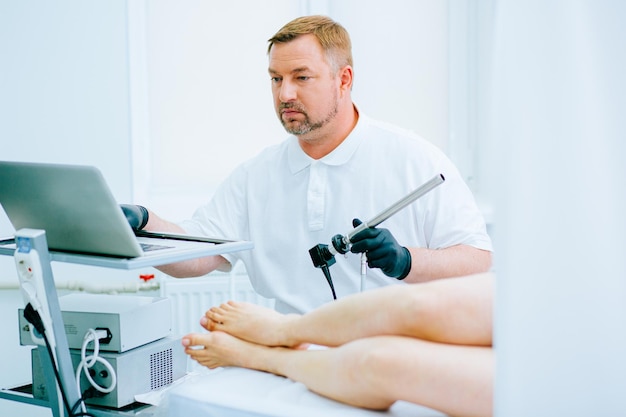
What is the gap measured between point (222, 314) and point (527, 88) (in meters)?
0.91

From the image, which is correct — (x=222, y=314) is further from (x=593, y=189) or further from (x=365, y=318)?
(x=593, y=189)

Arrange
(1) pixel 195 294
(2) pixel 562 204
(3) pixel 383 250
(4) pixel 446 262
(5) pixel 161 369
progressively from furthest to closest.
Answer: (1) pixel 195 294
(4) pixel 446 262
(3) pixel 383 250
(5) pixel 161 369
(2) pixel 562 204

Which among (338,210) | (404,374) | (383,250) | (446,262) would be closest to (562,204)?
(404,374)

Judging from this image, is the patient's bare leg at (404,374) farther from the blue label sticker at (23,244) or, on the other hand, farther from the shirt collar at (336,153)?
the shirt collar at (336,153)

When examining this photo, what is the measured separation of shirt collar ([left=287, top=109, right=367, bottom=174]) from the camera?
1938 mm

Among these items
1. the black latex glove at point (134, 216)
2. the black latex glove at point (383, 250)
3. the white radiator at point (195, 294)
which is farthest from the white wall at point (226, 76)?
the black latex glove at point (383, 250)

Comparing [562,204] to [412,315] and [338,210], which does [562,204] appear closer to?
[412,315]

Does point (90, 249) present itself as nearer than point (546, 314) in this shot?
No

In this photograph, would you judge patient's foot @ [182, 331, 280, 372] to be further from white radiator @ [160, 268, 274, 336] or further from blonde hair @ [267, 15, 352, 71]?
white radiator @ [160, 268, 274, 336]

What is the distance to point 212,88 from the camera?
274 centimetres

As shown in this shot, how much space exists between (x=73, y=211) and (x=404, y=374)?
610 mm

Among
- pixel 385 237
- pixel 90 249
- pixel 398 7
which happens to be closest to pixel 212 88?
pixel 398 7

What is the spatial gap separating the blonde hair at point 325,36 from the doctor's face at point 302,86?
2 cm

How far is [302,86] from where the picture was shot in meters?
1.90
